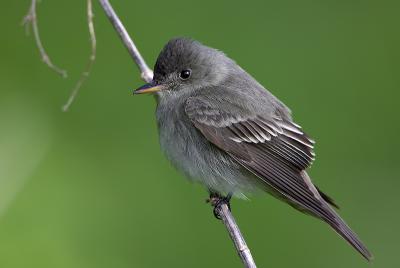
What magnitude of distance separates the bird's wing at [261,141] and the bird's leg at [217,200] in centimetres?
26

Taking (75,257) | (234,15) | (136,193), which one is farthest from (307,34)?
(75,257)

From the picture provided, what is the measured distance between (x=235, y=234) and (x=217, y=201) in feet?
1.64


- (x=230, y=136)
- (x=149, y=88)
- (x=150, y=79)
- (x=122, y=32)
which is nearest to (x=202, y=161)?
(x=230, y=136)

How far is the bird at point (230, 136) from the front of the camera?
5.06 meters

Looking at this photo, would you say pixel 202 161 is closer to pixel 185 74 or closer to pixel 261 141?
pixel 261 141

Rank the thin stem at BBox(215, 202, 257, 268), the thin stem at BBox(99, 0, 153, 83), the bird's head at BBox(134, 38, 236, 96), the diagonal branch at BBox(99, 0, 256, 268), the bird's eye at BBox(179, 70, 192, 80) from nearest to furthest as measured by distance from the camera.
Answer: the thin stem at BBox(215, 202, 257, 268), the diagonal branch at BBox(99, 0, 256, 268), the thin stem at BBox(99, 0, 153, 83), the bird's head at BBox(134, 38, 236, 96), the bird's eye at BBox(179, 70, 192, 80)

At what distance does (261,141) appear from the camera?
204 inches

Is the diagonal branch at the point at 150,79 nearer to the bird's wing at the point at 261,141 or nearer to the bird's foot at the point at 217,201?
the bird's foot at the point at 217,201

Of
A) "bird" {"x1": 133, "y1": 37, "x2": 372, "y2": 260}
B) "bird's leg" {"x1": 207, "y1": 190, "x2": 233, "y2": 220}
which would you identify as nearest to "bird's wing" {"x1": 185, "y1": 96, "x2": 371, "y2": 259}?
"bird" {"x1": 133, "y1": 37, "x2": 372, "y2": 260}

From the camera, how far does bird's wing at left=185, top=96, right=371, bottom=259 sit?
4980mm

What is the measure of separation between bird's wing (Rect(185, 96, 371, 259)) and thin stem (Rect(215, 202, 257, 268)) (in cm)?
27

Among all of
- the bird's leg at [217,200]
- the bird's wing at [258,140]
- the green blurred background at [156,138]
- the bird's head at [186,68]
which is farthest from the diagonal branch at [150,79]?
the green blurred background at [156,138]

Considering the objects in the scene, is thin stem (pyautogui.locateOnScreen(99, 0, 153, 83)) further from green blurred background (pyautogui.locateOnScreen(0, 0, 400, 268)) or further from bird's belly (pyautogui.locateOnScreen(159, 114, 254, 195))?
green blurred background (pyautogui.locateOnScreen(0, 0, 400, 268))

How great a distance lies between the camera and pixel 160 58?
5.33m
